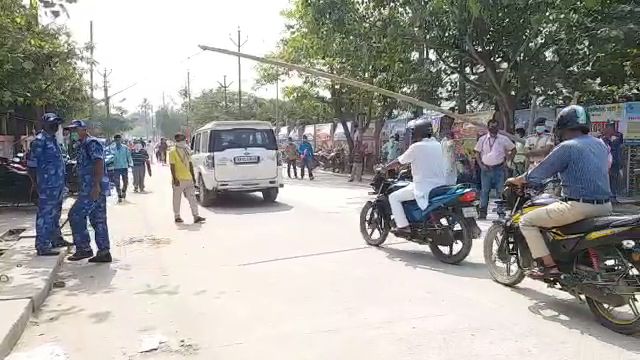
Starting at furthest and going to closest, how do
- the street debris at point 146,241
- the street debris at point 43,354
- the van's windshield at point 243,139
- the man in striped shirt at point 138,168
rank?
the man in striped shirt at point 138,168
the van's windshield at point 243,139
the street debris at point 146,241
the street debris at point 43,354

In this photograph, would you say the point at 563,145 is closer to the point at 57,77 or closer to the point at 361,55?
the point at 361,55

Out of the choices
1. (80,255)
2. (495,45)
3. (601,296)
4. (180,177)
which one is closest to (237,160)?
(180,177)

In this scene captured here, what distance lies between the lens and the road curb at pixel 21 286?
14.0 ft

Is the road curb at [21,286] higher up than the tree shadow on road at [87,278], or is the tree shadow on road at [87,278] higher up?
the road curb at [21,286]

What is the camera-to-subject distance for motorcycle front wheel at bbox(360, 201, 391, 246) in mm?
7469

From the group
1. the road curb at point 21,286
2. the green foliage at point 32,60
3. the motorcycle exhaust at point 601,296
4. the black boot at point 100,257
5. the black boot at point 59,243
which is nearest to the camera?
the motorcycle exhaust at point 601,296

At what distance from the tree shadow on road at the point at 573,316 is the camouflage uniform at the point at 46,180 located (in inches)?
202

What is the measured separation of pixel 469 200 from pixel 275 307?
2605 mm

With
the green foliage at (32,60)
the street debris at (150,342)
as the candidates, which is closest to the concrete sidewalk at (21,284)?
the street debris at (150,342)

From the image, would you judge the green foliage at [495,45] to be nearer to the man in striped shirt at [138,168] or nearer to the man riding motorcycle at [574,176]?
the man in striped shirt at [138,168]

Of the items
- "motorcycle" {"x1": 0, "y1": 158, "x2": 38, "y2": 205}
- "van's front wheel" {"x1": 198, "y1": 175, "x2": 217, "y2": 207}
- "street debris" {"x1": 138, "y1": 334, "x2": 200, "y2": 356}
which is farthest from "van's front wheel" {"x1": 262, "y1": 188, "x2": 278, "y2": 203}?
"street debris" {"x1": 138, "y1": 334, "x2": 200, "y2": 356}

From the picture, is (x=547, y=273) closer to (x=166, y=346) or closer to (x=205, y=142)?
(x=166, y=346)

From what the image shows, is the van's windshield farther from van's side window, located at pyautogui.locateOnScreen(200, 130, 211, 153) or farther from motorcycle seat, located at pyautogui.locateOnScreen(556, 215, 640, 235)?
motorcycle seat, located at pyautogui.locateOnScreen(556, 215, 640, 235)

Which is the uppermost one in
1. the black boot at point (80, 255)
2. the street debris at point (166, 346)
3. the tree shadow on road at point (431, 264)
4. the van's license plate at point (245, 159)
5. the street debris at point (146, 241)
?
the van's license plate at point (245, 159)
